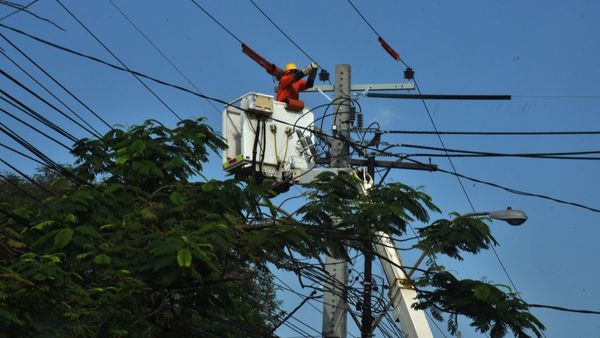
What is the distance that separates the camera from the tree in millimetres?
11125

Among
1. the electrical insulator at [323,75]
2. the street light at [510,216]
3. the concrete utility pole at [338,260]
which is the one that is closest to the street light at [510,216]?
the street light at [510,216]

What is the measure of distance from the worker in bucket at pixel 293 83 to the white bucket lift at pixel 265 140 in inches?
6.7

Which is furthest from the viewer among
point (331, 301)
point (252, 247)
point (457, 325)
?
point (331, 301)

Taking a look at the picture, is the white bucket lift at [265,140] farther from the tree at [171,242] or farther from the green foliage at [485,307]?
the green foliage at [485,307]

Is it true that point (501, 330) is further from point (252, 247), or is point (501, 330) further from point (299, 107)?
point (299, 107)

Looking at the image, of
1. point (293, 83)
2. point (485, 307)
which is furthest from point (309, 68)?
point (485, 307)

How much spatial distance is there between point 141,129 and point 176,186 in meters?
1.64

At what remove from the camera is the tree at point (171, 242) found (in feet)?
36.5

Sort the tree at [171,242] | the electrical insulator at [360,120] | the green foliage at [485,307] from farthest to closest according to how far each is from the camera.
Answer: the electrical insulator at [360,120] → the green foliage at [485,307] → the tree at [171,242]

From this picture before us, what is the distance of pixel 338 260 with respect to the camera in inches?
584

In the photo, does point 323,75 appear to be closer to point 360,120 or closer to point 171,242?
point 360,120

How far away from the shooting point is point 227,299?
12.4 metres

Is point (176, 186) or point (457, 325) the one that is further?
point (457, 325)

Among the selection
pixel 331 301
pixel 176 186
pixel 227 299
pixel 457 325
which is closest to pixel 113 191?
pixel 176 186
